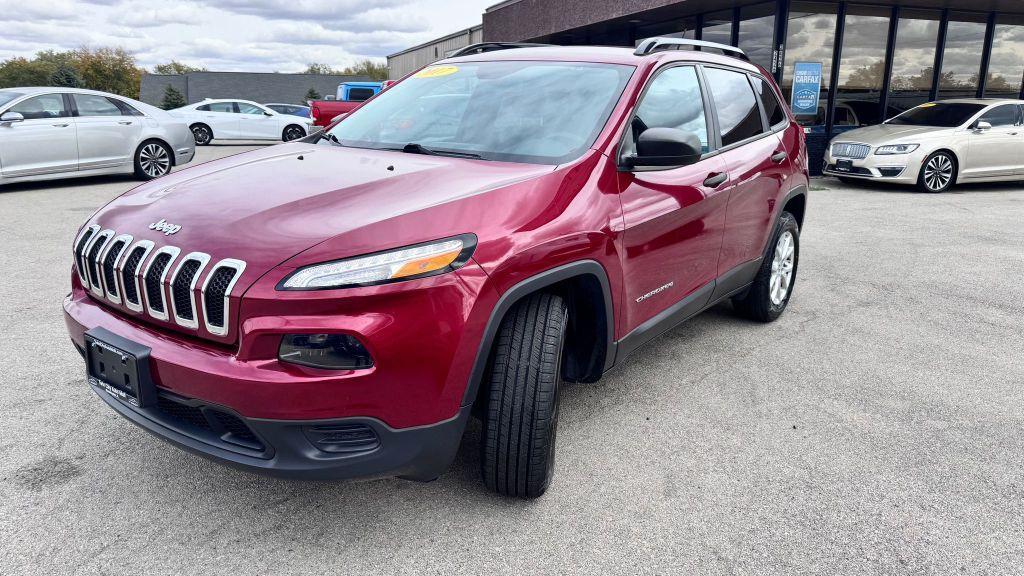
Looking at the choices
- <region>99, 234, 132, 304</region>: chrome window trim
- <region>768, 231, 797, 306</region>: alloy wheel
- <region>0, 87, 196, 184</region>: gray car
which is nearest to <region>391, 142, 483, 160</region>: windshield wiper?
<region>99, 234, 132, 304</region>: chrome window trim

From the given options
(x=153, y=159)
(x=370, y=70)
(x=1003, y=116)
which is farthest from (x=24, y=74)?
(x=1003, y=116)

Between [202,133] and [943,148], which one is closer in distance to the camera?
[943,148]

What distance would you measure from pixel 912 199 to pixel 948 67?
699 centimetres

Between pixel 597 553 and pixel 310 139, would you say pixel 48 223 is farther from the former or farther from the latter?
pixel 597 553

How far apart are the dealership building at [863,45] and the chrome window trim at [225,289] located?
1387cm

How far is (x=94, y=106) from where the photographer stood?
10.6 metres

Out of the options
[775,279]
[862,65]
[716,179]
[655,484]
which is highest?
[862,65]

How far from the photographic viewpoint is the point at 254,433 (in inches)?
83.3

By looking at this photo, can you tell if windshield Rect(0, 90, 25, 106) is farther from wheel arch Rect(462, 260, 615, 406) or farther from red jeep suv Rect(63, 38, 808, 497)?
wheel arch Rect(462, 260, 615, 406)

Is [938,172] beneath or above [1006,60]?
beneath

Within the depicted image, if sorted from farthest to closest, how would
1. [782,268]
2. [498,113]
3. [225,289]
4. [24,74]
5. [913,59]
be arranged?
[24,74] → [913,59] → [782,268] → [498,113] → [225,289]

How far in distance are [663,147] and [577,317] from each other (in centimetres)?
74

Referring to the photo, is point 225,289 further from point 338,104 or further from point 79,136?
point 338,104

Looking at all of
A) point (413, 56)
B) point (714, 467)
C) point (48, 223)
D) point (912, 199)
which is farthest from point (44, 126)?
point (413, 56)
